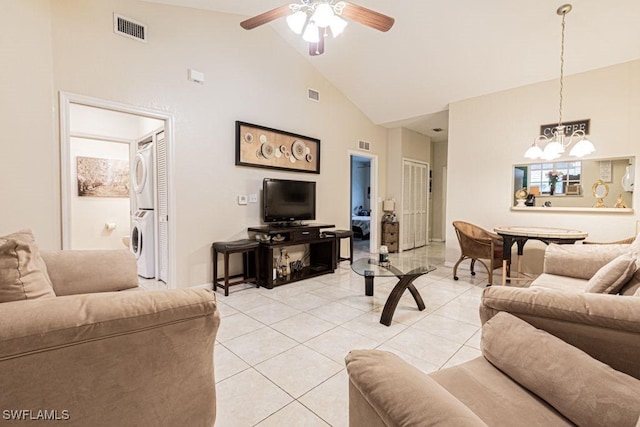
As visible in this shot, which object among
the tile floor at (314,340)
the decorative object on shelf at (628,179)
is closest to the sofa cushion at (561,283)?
the tile floor at (314,340)

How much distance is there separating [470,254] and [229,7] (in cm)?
451

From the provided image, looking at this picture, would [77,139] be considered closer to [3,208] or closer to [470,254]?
[3,208]

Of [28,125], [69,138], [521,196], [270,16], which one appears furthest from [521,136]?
[28,125]

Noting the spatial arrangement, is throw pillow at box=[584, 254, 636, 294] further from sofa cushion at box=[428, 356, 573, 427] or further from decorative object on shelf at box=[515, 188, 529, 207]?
decorative object on shelf at box=[515, 188, 529, 207]

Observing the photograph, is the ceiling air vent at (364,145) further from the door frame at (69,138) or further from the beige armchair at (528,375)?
the beige armchair at (528,375)

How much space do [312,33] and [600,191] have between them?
4242 mm

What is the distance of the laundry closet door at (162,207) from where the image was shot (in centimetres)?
358

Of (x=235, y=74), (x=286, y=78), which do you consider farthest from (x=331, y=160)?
(x=235, y=74)

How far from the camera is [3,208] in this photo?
2.20m

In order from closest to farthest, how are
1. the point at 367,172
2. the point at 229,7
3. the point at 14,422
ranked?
the point at 14,422 < the point at 229,7 < the point at 367,172

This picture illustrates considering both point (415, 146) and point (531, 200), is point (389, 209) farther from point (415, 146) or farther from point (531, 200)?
point (531, 200)

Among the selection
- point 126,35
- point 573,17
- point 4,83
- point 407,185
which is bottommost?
point 407,185

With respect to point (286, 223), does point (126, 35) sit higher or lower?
higher

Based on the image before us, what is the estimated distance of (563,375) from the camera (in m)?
0.92
